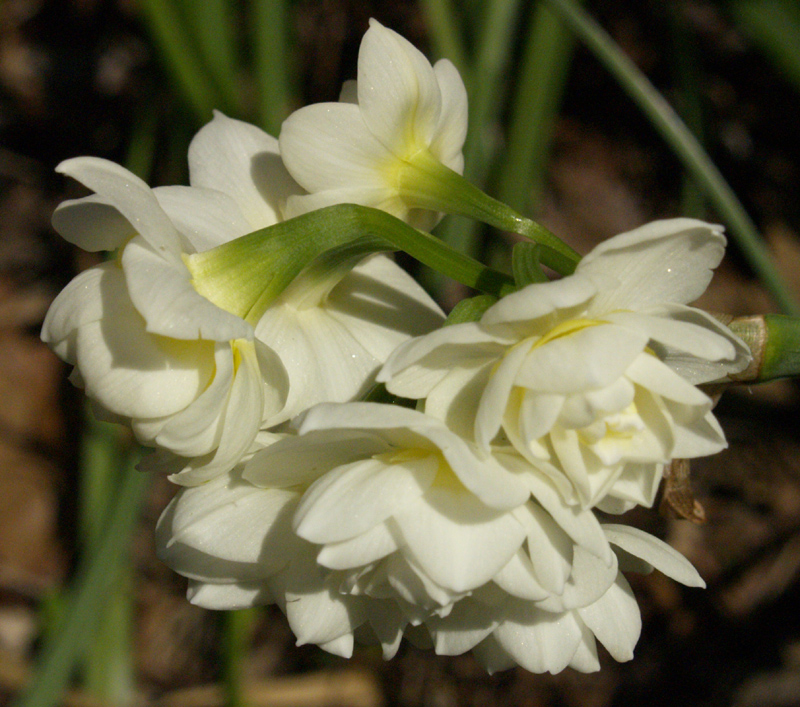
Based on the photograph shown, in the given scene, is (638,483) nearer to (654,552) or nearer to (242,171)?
(654,552)

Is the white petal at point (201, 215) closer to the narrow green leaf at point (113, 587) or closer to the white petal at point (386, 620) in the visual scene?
the white petal at point (386, 620)

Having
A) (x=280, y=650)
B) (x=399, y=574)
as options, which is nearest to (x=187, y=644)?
(x=280, y=650)

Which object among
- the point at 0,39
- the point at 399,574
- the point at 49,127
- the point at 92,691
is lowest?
the point at 92,691

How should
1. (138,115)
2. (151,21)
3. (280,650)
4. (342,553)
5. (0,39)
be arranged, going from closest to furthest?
(342,553) → (151,21) → (138,115) → (280,650) → (0,39)

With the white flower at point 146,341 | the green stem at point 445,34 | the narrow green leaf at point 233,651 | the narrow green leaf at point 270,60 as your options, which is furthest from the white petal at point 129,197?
the narrow green leaf at point 233,651

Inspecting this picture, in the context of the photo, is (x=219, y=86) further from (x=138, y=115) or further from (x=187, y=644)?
(x=187, y=644)

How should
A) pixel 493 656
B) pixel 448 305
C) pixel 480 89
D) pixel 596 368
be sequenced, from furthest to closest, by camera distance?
pixel 448 305 < pixel 480 89 < pixel 493 656 < pixel 596 368

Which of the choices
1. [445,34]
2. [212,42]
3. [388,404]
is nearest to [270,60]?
[212,42]
